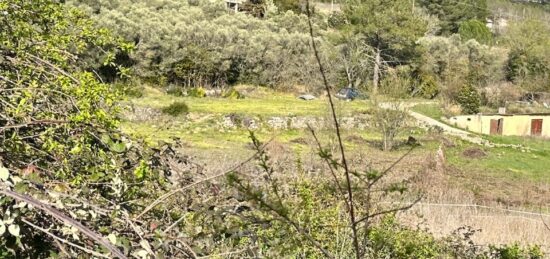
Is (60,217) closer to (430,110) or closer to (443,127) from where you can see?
(443,127)

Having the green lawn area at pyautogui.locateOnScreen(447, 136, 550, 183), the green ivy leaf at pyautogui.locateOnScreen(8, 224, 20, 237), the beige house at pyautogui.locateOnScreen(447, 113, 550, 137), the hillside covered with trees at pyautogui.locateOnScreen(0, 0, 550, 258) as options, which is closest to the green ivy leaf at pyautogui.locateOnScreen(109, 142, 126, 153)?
the hillside covered with trees at pyautogui.locateOnScreen(0, 0, 550, 258)

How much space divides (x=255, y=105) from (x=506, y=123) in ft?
34.1

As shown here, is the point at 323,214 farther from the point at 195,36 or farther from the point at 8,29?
the point at 195,36

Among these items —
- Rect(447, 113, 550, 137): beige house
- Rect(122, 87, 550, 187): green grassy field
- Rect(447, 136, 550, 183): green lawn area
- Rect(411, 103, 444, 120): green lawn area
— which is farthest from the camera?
Rect(411, 103, 444, 120): green lawn area

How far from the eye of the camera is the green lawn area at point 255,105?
2381cm

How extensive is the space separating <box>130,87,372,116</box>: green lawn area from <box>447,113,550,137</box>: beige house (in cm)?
419

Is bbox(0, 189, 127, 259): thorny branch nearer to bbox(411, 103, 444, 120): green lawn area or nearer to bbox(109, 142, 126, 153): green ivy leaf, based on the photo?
bbox(109, 142, 126, 153): green ivy leaf

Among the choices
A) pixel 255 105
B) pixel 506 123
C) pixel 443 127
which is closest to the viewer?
pixel 443 127

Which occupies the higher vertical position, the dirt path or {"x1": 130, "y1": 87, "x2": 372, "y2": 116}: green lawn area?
{"x1": 130, "y1": 87, "x2": 372, "y2": 116}: green lawn area

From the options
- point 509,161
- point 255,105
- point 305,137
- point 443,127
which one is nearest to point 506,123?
point 443,127

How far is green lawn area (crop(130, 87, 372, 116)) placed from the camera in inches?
938

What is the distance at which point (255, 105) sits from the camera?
26484 mm

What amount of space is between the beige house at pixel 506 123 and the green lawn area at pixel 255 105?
4.19 metres

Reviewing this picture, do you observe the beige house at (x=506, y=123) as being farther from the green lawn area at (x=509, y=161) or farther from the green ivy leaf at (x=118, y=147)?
the green ivy leaf at (x=118, y=147)
